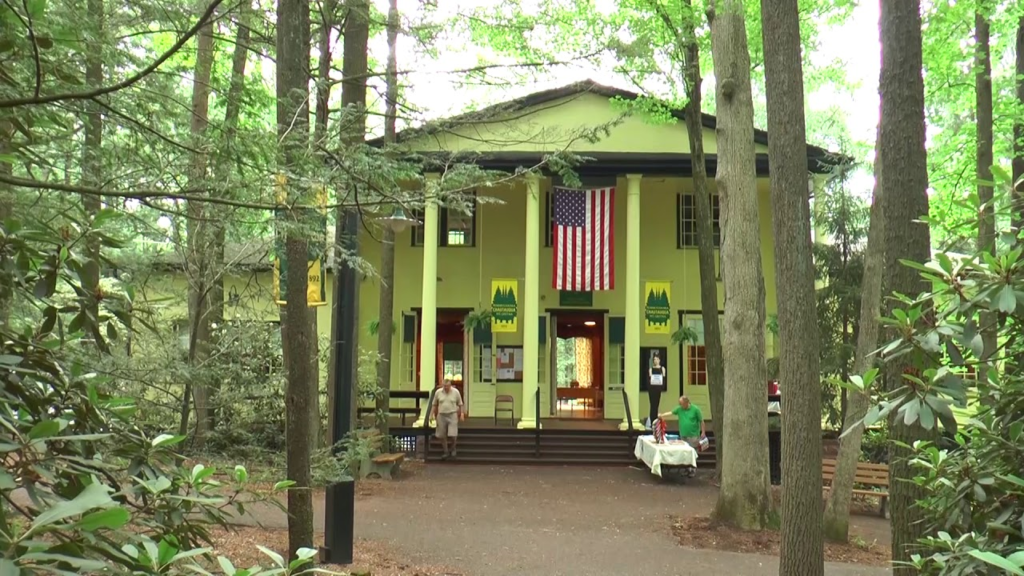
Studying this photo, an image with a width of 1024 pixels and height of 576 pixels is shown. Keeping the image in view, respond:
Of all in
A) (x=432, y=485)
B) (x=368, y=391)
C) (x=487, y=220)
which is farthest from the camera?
(x=487, y=220)

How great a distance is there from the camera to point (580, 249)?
1973 centimetres

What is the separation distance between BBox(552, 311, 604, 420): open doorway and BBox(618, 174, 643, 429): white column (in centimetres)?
259

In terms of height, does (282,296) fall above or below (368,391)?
above

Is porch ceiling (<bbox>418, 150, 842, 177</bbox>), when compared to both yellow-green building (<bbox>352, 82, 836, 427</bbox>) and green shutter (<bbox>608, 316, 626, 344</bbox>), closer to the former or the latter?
yellow-green building (<bbox>352, 82, 836, 427</bbox>)

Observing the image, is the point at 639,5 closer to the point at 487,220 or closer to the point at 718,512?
the point at 718,512

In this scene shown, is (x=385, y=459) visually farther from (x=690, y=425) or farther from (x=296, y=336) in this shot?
(x=296, y=336)

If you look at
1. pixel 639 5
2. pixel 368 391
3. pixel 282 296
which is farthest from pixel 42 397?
pixel 368 391

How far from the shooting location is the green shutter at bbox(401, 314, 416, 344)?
2395 cm

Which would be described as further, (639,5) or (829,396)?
(829,396)

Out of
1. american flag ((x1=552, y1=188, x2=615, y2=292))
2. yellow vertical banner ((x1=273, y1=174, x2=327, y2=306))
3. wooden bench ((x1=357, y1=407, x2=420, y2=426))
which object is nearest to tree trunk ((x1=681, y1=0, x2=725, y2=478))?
american flag ((x1=552, y1=188, x2=615, y2=292))

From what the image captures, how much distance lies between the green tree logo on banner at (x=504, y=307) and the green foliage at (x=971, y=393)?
18621 millimetres

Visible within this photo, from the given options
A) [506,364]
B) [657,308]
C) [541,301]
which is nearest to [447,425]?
[506,364]

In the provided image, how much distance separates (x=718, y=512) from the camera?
473 inches

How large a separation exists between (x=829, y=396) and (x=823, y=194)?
543 cm
